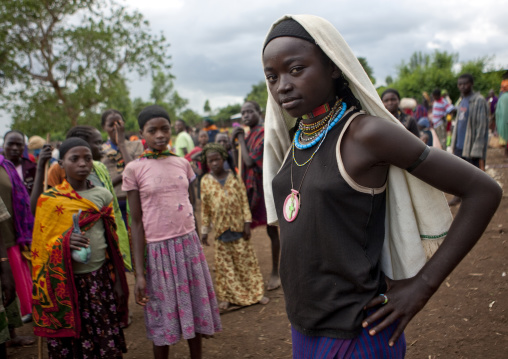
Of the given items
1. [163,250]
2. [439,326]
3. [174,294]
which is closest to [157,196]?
[163,250]

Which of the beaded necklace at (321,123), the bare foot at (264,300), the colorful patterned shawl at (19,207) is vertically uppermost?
the beaded necklace at (321,123)

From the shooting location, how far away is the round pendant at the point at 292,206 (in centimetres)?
144

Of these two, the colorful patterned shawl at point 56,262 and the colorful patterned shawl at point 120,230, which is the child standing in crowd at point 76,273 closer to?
the colorful patterned shawl at point 56,262

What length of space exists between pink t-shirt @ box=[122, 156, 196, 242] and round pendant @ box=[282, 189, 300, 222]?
1.61 metres

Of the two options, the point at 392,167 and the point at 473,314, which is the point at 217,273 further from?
the point at 392,167

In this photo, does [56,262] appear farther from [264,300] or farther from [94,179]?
[264,300]

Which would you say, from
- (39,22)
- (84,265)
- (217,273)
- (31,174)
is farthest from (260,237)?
(39,22)

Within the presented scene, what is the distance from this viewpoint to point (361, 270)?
1.31m

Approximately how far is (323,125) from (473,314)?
2.99 meters

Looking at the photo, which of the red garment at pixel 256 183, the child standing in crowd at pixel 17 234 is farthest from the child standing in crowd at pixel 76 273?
the red garment at pixel 256 183

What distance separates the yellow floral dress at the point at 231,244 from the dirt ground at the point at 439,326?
0.21m

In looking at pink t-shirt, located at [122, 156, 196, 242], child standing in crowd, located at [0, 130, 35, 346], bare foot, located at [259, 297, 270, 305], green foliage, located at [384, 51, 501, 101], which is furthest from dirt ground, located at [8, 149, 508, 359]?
green foliage, located at [384, 51, 501, 101]

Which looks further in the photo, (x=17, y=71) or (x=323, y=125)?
(x=17, y=71)

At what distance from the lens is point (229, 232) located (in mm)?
4531
